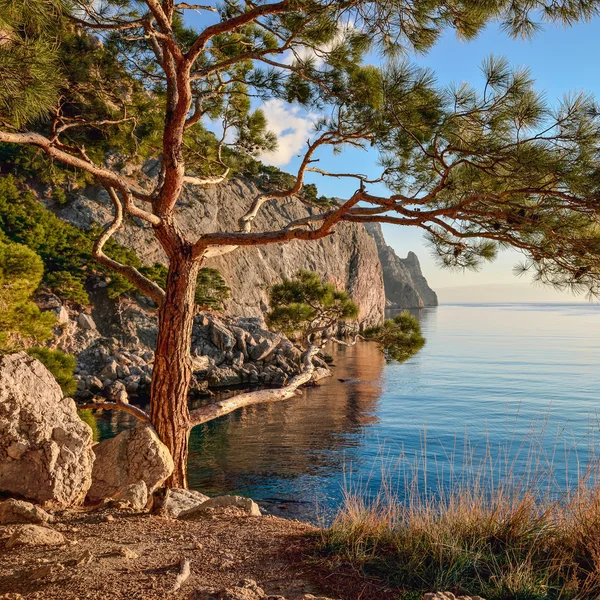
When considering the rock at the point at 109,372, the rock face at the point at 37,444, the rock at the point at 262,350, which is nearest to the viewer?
the rock face at the point at 37,444

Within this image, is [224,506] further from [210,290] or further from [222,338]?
[210,290]

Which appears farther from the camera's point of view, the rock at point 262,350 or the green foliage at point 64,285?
the rock at point 262,350

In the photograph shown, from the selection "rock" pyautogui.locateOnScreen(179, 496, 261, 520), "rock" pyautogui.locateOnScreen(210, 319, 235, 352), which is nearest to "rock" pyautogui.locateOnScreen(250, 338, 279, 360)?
"rock" pyautogui.locateOnScreen(210, 319, 235, 352)

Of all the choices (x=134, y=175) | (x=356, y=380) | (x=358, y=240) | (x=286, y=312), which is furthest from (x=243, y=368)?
(x=358, y=240)

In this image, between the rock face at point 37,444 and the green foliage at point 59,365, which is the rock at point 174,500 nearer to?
the rock face at point 37,444

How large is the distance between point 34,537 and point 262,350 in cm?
1855

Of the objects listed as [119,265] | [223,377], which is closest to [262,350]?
[223,377]

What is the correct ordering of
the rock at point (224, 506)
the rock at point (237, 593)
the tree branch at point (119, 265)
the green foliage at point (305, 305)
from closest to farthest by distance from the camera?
the rock at point (237, 593), the rock at point (224, 506), the tree branch at point (119, 265), the green foliage at point (305, 305)

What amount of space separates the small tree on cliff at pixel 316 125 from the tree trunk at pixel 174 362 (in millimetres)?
13

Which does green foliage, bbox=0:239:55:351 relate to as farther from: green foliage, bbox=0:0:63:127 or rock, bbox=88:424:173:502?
green foliage, bbox=0:0:63:127

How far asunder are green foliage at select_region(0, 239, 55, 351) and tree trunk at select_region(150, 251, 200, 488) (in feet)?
6.20

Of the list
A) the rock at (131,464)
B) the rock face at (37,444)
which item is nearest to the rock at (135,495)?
the rock at (131,464)

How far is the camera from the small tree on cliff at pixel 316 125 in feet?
13.6

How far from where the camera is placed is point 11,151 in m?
25.7
